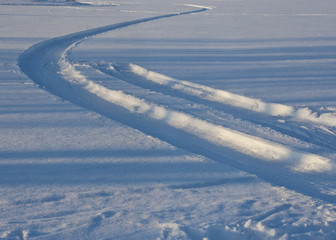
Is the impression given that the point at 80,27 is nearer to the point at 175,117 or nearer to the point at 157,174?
the point at 175,117

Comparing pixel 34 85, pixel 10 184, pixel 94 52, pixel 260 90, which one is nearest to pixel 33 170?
pixel 10 184

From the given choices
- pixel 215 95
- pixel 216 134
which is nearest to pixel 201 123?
pixel 216 134

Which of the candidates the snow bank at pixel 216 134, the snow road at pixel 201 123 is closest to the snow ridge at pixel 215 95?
the snow road at pixel 201 123

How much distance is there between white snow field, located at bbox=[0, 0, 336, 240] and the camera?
9.25 ft

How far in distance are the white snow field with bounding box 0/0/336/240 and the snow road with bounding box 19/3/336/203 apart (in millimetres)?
16

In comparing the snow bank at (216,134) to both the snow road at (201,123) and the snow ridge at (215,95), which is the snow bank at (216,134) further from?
the snow ridge at (215,95)

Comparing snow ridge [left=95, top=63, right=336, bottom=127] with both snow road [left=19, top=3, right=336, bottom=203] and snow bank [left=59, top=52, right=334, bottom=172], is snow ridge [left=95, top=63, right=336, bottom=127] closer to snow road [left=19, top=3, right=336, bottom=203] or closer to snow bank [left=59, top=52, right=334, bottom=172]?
snow road [left=19, top=3, right=336, bottom=203]

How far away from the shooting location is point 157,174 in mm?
3492

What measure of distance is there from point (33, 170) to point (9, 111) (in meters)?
1.86

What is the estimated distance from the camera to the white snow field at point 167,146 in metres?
2.82

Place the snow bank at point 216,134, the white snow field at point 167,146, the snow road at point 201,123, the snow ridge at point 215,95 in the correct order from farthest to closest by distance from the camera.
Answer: the snow ridge at point 215,95 < the snow bank at point 216,134 < the snow road at point 201,123 < the white snow field at point 167,146

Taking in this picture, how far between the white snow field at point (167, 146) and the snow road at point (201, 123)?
0.02 metres

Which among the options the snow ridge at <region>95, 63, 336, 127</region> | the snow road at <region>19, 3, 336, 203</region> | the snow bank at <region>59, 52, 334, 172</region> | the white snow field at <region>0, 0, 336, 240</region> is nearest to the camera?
the white snow field at <region>0, 0, 336, 240</region>

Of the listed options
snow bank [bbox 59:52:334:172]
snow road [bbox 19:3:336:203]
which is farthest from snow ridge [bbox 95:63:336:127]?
snow bank [bbox 59:52:334:172]
